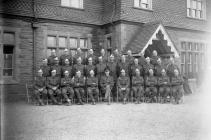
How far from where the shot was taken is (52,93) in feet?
36.4

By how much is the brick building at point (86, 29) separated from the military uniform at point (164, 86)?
195cm

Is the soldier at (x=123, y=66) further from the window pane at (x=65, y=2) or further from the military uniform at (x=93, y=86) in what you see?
the window pane at (x=65, y=2)

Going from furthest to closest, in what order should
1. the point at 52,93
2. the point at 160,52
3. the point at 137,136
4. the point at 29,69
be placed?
the point at 160,52 < the point at 29,69 < the point at 52,93 < the point at 137,136

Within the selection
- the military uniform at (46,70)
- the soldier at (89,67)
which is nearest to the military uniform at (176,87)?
Answer: the soldier at (89,67)

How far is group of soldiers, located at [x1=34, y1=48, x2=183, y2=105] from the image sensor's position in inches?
442

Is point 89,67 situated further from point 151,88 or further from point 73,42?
point 73,42

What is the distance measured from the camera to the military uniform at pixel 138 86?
38.3 ft

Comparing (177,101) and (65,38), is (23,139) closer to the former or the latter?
(177,101)

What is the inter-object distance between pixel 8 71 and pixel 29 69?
3.17 feet

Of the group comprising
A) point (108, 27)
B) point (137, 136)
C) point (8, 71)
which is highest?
point (108, 27)

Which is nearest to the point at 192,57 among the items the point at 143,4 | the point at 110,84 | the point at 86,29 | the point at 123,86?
the point at 143,4

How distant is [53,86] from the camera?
11203 millimetres

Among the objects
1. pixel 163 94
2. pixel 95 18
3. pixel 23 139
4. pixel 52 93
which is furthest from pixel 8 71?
pixel 23 139

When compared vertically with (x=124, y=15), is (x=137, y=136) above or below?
below
